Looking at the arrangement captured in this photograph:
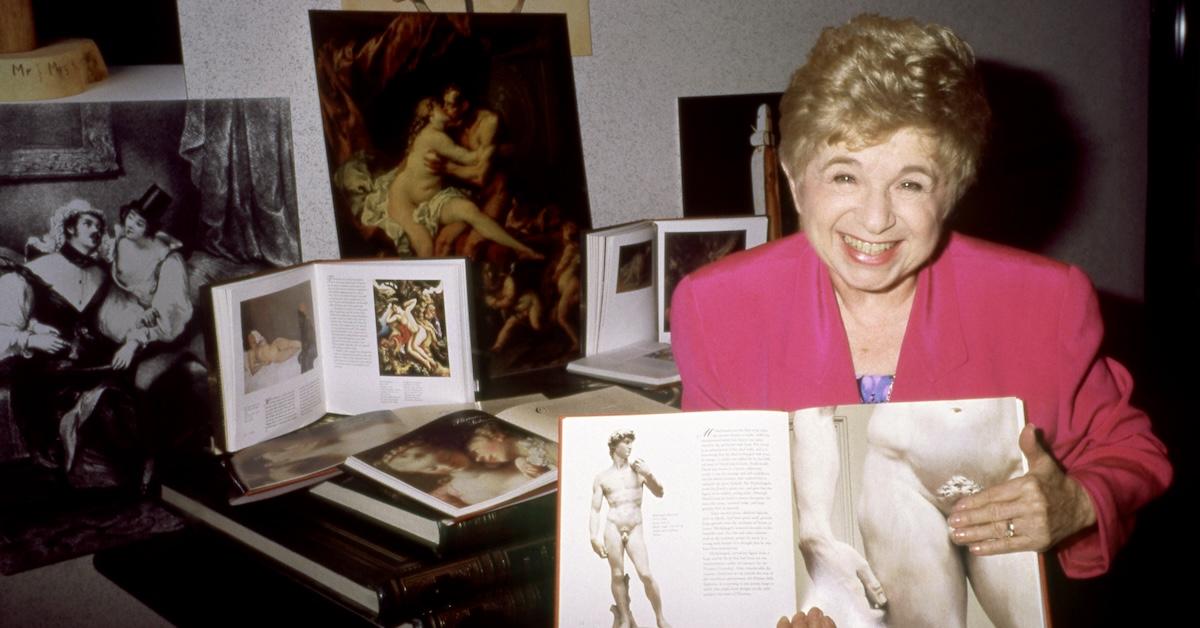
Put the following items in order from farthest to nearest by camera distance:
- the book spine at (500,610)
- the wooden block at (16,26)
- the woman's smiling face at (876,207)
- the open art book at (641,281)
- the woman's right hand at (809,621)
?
the open art book at (641,281) < the wooden block at (16,26) < the woman's smiling face at (876,207) < the book spine at (500,610) < the woman's right hand at (809,621)

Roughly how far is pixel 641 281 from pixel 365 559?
80cm

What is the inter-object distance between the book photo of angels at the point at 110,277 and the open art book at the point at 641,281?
0.53m

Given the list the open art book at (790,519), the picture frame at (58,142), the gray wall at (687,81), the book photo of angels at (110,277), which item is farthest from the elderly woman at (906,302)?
the picture frame at (58,142)

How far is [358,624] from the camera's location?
3.36 ft

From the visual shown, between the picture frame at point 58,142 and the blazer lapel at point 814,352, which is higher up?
the picture frame at point 58,142

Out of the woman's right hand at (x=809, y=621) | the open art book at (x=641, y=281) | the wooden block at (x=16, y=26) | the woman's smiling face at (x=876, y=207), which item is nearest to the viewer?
the woman's right hand at (x=809, y=621)

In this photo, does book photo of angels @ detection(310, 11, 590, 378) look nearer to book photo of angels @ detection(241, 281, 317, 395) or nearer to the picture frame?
book photo of angels @ detection(241, 281, 317, 395)

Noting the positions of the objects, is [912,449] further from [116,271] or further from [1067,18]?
[1067,18]

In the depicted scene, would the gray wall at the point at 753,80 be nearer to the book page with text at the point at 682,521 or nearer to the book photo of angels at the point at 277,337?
the book photo of angels at the point at 277,337

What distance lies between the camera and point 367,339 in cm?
137

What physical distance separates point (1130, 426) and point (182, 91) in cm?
132

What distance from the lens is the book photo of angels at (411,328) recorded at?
136cm

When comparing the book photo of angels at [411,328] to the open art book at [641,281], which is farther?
the open art book at [641,281]

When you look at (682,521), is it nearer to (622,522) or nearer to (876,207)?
(622,522)
